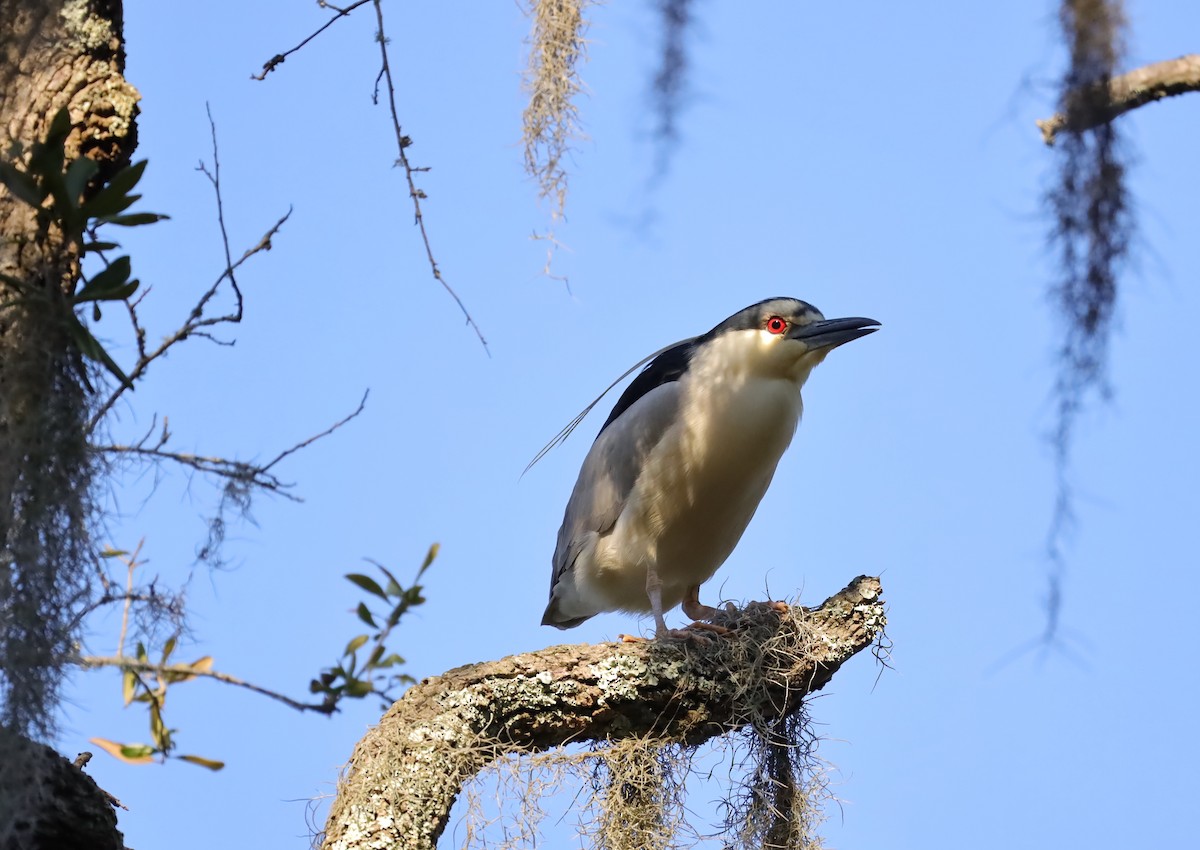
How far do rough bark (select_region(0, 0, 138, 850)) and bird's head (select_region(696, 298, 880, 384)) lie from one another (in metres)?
2.43

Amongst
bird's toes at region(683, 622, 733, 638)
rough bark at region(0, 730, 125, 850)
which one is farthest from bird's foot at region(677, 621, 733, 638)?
rough bark at region(0, 730, 125, 850)

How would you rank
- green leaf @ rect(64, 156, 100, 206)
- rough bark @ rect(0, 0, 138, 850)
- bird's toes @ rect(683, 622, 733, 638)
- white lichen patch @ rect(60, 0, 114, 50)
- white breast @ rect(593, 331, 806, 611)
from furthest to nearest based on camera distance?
white breast @ rect(593, 331, 806, 611)
bird's toes @ rect(683, 622, 733, 638)
white lichen patch @ rect(60, 0, 114, 50)
green leaf @ rect(64, 156, 100, 206)
rough bark @ rect(0, 0, 138, 850)

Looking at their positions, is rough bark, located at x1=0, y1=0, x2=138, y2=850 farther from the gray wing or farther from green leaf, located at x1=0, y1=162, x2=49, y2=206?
the gray wing

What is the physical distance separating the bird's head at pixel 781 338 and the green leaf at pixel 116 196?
2378 millimetres

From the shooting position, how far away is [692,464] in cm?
419

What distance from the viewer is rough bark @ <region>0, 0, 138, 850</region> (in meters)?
2.12

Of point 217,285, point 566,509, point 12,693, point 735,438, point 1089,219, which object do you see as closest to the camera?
point 1089,219

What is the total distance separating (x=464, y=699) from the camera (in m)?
3.01

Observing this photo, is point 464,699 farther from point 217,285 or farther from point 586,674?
point 217,285

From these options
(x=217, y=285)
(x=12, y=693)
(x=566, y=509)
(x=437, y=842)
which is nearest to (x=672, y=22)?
(x=217, y=285)

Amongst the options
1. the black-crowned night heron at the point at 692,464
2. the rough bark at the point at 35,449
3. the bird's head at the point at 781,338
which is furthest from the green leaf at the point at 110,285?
the bird's head at the point at 781,338

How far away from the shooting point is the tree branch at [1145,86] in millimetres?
1988

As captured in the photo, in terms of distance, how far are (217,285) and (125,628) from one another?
743 mm

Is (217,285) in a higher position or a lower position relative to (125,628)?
higher
